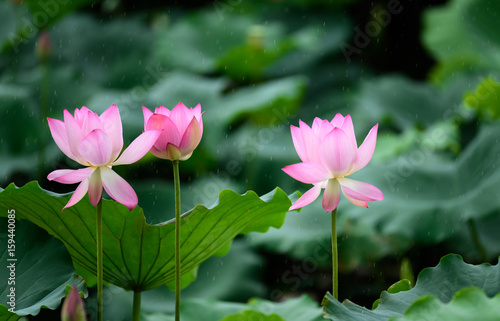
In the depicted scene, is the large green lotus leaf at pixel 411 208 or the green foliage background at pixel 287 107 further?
the green foliage background at pixel 287 107

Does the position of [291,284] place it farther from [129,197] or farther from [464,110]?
[129,197]

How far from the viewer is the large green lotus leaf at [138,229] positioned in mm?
699

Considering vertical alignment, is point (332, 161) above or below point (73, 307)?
above

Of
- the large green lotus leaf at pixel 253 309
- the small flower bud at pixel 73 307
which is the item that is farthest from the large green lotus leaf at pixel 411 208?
the small flower bud at pixel 73 307

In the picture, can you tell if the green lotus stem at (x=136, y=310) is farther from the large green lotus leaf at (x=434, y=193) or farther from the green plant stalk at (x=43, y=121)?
the green plant stalk at (x=43, y=121)

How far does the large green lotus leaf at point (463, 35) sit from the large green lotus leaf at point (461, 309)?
1987mm

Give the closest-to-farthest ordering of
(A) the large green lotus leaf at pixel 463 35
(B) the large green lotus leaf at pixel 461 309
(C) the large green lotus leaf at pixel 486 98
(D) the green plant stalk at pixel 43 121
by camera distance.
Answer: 1. (B) the large green lotus leaf at pixel 461 309
2. (C) the large green lotus leaf at pixel 486 98
3. (D) the green plant stalk at pixel 43 121
4. (A) the large green lotus leaf at pixel 463 35

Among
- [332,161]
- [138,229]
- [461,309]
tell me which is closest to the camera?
[461,309]

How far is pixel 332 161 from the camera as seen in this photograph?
618 mm

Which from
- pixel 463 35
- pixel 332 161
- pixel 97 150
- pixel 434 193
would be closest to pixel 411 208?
pixel 434 193

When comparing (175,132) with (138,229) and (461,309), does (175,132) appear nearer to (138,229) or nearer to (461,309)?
(138,229)

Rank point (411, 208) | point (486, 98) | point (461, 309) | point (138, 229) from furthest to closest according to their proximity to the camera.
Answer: point (486, 98) → point (411, 208) → point (138, 229) → point (461, 309)

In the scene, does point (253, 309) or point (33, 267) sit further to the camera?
point (253, 309)

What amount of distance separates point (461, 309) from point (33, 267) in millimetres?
504
